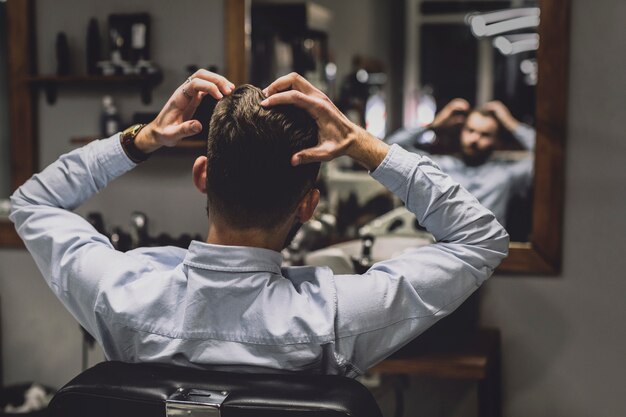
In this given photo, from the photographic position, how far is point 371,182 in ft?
10.2

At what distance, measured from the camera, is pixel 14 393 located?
9.71 feet

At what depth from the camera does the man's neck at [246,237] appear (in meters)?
1.24

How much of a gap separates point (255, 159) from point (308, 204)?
0.14 m

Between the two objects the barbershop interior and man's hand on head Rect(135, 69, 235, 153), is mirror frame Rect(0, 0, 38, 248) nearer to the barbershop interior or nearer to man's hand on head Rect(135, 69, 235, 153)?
the barbershop interior

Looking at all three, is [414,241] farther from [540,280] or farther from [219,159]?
[219,159]

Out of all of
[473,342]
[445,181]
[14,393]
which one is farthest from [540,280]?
[14,393]

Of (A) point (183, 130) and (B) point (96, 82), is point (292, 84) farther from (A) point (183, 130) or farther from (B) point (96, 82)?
(B) point (96, 82)

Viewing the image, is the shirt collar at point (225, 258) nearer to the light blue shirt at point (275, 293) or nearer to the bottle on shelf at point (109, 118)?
the light blue shirt at point (275, 293)

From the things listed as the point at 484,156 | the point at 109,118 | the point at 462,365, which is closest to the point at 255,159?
the point at 462,365

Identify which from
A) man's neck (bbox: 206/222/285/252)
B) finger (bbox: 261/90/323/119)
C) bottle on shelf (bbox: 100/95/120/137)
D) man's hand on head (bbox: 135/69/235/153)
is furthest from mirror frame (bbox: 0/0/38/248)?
finger (bbox: 261/90/323/119)

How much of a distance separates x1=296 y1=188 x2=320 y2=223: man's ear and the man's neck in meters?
0.05

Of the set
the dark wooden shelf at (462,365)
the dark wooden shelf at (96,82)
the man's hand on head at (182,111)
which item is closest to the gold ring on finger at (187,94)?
the man's hand on head at (182,111)

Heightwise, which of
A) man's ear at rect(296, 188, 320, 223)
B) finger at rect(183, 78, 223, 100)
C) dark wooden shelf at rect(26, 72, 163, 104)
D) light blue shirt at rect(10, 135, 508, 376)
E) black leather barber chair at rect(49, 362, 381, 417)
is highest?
dark wooden shelf at rect(26, 72, 163, 104)

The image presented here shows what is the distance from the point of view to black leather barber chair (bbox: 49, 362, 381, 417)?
1010 mm
